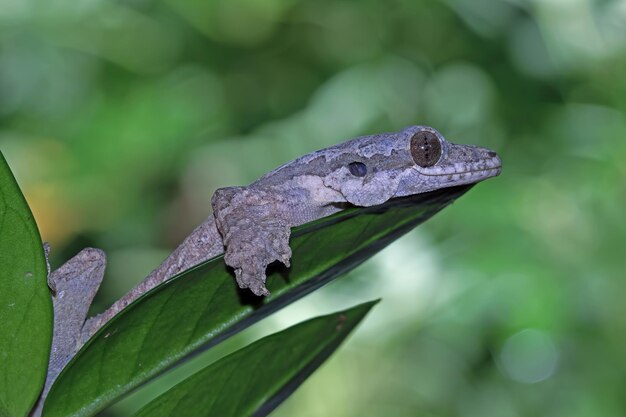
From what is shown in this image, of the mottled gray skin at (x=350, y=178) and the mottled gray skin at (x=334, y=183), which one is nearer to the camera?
the mottled gray skin at (x=350, y=178)

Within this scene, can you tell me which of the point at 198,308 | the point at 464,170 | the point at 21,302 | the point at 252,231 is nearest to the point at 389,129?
the point at 464,170

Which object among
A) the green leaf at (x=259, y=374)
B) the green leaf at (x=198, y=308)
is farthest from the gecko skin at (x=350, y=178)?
the green leaf at (x=259, y=374)

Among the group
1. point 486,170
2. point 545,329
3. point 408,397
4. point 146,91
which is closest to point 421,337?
point 408,397

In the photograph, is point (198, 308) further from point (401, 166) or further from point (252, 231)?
point (401, 166)

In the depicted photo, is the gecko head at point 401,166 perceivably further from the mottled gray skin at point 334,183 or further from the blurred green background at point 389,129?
the blurred green background at point 389,129

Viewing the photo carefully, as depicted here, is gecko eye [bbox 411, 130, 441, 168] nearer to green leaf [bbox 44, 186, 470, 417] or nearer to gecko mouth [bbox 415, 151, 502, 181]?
gecko mouth [bbox 415, 151, 502, 181]

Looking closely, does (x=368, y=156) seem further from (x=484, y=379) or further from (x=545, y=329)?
(x=484, y=379)
